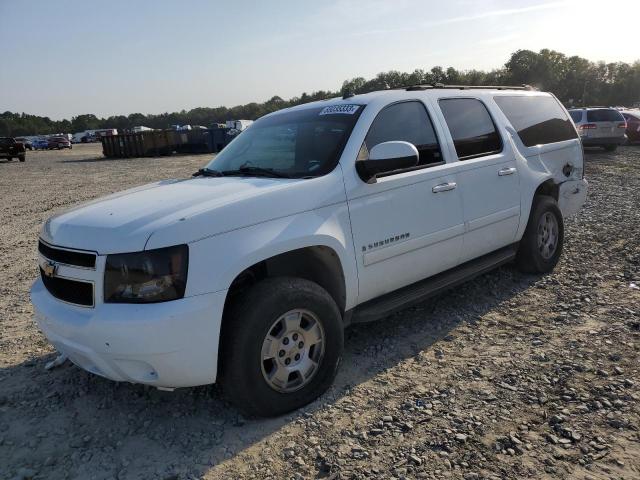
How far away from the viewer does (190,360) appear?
2.67 metres

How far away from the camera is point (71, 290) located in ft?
9.43

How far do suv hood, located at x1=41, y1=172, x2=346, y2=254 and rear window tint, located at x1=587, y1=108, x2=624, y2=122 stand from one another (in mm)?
16931

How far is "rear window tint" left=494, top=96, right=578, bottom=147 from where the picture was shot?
16.6 feet

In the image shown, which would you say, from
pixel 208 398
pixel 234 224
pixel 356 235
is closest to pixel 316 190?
pixel 356 235

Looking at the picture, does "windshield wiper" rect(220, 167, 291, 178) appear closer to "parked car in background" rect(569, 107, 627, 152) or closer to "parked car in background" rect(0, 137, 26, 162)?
"parked car in background" rect(569, 107, 627, 152)

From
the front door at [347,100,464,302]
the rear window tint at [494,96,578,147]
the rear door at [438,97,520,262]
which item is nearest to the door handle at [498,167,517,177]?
the rear door at [438,97,520,262]

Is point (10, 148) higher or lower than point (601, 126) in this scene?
higher

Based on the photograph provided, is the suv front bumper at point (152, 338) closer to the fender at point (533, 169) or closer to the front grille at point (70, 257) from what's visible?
the front grille at point (70, 257)

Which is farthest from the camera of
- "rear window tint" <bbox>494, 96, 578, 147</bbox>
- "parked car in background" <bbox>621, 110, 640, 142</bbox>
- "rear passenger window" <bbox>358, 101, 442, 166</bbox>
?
"parked car in background" <bbox>621, 110, 640, 142</bbox>

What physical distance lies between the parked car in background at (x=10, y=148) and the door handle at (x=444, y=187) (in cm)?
3294

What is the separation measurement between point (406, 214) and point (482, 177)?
1.07m

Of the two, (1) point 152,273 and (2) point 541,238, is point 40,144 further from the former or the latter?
(1) point 152,273

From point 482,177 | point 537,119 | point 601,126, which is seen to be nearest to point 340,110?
point 482,177

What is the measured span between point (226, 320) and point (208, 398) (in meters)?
0.79
